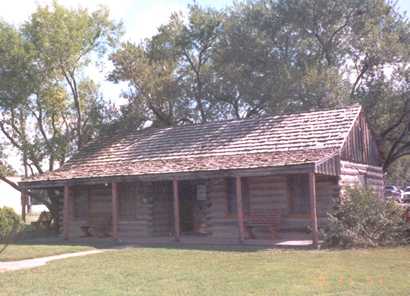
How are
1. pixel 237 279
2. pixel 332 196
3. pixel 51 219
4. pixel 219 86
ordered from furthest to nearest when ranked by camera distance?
pixel 219 86
pixel 51 219
pixel 332 196
pixel 237 279

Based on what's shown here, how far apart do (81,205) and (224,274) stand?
45.6 feet

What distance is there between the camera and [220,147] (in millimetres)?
21781

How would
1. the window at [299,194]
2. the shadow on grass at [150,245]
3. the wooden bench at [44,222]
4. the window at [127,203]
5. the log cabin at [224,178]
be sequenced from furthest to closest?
the wooden bench at [44,222]
the window at [127,203]
the window at [299,194]
the log cabin at [224,178]
the shadow on grass at [150,245]

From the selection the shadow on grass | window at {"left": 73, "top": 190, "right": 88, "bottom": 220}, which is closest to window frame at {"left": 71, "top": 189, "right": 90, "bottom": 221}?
window at {"left": 73, "top": 190, "right": 88, "bottom": 220}

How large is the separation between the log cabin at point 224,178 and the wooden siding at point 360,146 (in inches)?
1.6

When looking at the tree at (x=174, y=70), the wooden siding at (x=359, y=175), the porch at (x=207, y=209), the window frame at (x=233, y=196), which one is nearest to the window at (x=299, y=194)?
the porch at (x=207, y=209)

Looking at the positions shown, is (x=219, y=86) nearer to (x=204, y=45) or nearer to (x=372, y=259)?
(x=204, y=45)

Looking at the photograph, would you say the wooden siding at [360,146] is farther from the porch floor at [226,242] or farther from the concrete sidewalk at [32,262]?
the concrete sidewalk at [32,262]

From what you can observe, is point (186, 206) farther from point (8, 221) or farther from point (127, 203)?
point (8, 221)

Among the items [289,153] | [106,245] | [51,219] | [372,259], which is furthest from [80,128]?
[372,259]

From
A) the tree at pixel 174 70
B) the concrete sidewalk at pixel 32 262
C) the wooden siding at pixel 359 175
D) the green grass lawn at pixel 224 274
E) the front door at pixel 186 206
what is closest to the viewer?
the green grass lawn at pixel 224 274

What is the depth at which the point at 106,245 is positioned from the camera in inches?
753

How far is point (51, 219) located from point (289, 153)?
536 inches

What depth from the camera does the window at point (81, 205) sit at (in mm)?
23922
